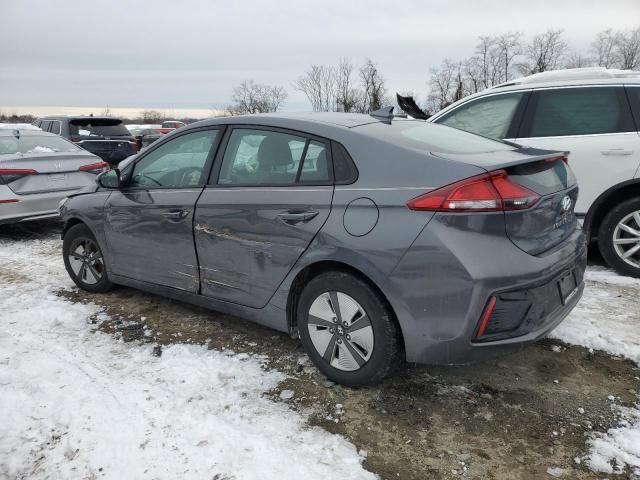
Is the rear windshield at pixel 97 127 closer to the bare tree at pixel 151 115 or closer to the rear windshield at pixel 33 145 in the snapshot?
the rear windshield at pixel 33 145

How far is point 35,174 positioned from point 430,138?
5.72 metres

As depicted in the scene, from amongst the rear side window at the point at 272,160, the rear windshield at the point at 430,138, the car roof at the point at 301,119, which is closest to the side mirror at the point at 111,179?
the car roof at the point at 301,119

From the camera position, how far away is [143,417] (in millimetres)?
2695

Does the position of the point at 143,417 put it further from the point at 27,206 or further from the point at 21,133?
the point at 21,133

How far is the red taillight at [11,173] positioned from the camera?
645cm

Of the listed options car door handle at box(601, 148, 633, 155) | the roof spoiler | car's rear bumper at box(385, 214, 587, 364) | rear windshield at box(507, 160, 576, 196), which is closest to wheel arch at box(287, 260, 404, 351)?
car's rear bumper at box(385, 214, 587, 364)

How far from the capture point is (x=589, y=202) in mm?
4676

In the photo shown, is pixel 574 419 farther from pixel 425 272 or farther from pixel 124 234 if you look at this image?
pixel 124 234

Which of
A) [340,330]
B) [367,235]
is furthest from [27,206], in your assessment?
[367,235]

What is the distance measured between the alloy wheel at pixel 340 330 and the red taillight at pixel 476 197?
68 cm

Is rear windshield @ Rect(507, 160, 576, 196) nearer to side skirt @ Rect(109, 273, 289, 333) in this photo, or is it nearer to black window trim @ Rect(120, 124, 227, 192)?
side skirt @ Rect(109, 273, 289, 333)

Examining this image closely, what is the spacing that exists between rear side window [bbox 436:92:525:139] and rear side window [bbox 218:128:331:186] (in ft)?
8.74

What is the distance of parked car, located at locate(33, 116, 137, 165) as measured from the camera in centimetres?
1196

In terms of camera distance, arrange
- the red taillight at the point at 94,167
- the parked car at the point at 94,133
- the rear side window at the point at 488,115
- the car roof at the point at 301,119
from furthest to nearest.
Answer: the parked car at the point at 94,133, the red taillight at the point at 94,167, the rear side window at the point at 488,115, the car roof at the point at 301,119
